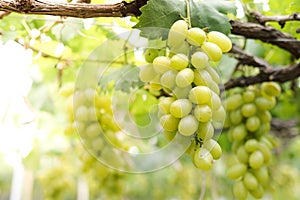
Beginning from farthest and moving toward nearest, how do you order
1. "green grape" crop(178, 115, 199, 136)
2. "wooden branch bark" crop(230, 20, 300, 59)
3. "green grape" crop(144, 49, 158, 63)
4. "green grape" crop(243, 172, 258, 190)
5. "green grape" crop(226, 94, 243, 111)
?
"green grape" crop(226, 94, 243, 111), "green grape" crop(243, 172, 258, 190), "wooden branch bark" crop(230, 20, 300, 59), "green grape" crop(144, 49, 158, 63), "green grape" crop(178, 115, 199, 136)

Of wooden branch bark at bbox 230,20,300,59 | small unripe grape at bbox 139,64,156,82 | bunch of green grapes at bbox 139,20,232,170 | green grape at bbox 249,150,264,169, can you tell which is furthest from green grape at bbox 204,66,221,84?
green grape at bbox 249,150,264,169

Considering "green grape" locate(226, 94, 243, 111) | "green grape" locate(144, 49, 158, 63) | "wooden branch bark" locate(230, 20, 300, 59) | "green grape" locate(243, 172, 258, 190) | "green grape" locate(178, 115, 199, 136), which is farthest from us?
"green grape" locate(226, 94, 243, 111)

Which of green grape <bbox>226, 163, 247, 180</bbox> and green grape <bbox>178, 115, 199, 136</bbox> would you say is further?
green grape <bbox>226, 163, 247, 180</bbox>

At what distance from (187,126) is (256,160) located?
1.58 feet

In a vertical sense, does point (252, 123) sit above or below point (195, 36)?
below

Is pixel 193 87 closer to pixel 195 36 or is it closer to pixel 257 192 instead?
pixel 195 36

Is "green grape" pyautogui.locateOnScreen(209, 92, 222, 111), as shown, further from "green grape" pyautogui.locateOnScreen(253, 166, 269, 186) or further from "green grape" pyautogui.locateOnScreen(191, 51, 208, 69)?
"green grape" pyautogui.locateOnScreen(253, 166, 269, 186)

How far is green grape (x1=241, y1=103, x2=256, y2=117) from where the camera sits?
114 cm

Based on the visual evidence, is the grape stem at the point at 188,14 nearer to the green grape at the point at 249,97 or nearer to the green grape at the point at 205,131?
the green grape at the point at 205,131

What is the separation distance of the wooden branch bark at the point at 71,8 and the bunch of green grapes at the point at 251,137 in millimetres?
496

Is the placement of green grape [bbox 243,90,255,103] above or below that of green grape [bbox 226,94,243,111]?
above

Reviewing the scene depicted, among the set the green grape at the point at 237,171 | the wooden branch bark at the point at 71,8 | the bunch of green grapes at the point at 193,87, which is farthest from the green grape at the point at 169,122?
the green grape at the point at 237,171

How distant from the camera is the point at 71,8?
77cm

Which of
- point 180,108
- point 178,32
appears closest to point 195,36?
point 178,32
